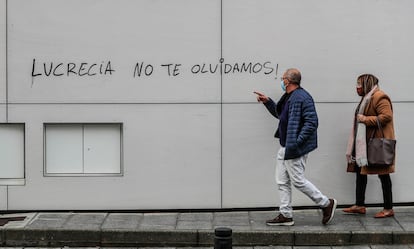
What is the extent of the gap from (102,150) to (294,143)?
2582 mm

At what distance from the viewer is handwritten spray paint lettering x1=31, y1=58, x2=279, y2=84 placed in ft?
31.4

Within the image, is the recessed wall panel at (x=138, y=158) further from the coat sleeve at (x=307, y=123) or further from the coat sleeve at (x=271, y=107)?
the coat sleeve at (x=307, y=123)

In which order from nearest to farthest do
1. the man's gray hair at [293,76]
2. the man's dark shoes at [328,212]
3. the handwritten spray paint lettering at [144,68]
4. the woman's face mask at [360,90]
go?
the man's gray hair at [293,76], the man's dark shoes at [328,212], the woman's face mask at [360,90], the handwritten spray paint lettering at [144,68]

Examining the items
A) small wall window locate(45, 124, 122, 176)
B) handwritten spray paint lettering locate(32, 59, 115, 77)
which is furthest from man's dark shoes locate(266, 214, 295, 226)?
handwritten spray paint lettering locate(32, 59, 115, 77)

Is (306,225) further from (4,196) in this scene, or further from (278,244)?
(4,196)

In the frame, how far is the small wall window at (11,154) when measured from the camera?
9758 millimetres

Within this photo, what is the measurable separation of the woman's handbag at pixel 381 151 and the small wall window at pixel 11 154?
421cm

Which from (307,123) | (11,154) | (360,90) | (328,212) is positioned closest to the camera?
(307,123)

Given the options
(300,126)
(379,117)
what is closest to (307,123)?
(300,126)

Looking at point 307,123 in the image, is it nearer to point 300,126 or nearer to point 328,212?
point 300,126

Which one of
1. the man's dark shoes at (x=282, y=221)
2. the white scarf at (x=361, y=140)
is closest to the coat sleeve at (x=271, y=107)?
the white scarf at (x=361, y=140)

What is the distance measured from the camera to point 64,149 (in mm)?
9820

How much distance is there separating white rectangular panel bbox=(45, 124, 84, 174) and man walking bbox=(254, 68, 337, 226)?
252cm

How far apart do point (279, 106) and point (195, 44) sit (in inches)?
54.7
